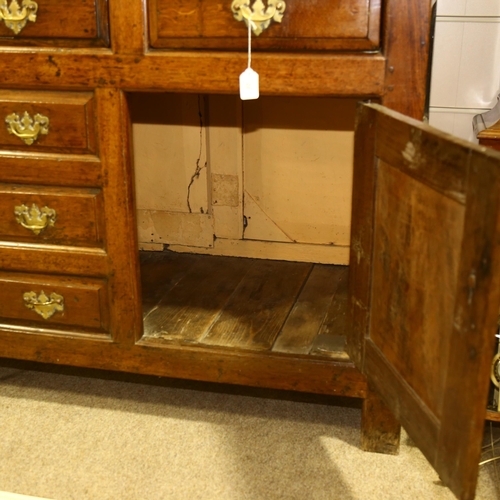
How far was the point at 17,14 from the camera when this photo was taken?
4.39 feet

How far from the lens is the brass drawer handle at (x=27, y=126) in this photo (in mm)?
1396

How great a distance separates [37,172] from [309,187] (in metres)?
0.83

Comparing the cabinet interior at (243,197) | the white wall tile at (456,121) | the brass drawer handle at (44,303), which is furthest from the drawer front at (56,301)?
the white wall tile at (456,121)

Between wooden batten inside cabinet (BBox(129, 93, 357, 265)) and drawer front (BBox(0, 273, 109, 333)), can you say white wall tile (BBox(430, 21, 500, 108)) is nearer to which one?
wooden batten inside cabinet (BBox(129, 93, 357, 265))

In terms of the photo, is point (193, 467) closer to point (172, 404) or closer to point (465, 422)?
point (172, 404)

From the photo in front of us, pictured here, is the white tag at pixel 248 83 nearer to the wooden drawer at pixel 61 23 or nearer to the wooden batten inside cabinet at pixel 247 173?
the wooden drawer at pixel 61 23

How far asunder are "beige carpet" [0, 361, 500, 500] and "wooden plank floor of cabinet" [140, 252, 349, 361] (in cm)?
18

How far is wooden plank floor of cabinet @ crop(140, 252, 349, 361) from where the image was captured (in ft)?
4.98

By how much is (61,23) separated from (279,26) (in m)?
0.42

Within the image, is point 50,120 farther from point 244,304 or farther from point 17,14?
point 244,304

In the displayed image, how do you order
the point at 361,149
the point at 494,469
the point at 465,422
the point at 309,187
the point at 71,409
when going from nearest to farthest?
the point at 465,422 → the point at 361,149 → the point at 494,469 → the point at 71,409 → the point at 309,187

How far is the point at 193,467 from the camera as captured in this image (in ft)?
4.57

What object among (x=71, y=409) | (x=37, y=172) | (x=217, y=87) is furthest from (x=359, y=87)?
(x=71, y=409)

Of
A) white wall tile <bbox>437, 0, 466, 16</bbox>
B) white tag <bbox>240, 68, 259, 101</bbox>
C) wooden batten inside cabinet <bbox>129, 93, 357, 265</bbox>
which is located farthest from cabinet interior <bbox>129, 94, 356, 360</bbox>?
white tag <bbox>240, 68, 259, 101</bbox>
